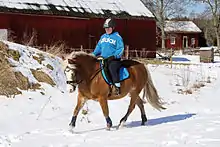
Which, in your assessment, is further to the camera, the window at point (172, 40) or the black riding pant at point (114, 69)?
the window at point (172, 40)

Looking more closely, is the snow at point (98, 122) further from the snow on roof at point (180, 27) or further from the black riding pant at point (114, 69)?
the snow on roof at point (180, 27)

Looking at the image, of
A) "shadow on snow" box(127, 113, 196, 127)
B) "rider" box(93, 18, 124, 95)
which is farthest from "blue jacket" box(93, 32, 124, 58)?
"shadow on snow" box(127, 113, 196, 127)

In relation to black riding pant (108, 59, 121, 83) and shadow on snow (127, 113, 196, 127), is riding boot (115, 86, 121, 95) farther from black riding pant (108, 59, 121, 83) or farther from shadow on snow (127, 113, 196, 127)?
shadow on snow (127, 113, 196, 127)

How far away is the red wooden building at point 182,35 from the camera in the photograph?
223 feet

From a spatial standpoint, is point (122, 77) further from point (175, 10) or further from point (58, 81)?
point (175, 10)

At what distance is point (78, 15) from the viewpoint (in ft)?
99.0

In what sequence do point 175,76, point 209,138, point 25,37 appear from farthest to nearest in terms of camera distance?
point 25,37
point 175,76
point 209,138

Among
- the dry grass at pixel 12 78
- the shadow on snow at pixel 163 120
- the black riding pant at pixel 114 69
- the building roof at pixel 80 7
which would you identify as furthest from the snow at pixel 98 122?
the building roof at pixel 80 7

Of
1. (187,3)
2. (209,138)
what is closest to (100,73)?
(209,138)

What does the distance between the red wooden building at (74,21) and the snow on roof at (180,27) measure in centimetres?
3080

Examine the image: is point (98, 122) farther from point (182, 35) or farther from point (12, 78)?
point (182, 35)

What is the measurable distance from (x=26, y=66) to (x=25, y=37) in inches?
603

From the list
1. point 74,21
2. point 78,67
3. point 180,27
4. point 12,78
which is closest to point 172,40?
point 180,27

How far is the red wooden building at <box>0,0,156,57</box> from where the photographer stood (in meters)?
28.7
